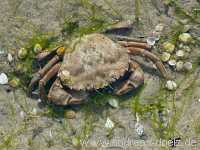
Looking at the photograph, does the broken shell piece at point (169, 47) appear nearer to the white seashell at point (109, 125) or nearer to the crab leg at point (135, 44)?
the crab leg at point (135, 44)

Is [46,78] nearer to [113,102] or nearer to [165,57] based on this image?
[113,102]

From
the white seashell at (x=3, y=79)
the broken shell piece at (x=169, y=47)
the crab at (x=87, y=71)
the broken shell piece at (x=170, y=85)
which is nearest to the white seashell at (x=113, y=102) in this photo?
the crab at (x=87, y=71)

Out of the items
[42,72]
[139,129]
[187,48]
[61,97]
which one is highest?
[187,48]

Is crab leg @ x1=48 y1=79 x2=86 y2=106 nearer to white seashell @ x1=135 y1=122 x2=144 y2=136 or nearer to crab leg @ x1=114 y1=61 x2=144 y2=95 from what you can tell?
crab leg @ x1=114 y1=61 x2=144 y2=95

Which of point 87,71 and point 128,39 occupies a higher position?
point 128,39

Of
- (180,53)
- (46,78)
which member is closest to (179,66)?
(180,53)

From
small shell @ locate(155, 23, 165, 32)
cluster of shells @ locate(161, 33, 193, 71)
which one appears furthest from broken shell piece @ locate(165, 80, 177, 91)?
small shell @ locate(155, 23, 165, 32)

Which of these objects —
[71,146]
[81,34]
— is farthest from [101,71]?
[71,146]
